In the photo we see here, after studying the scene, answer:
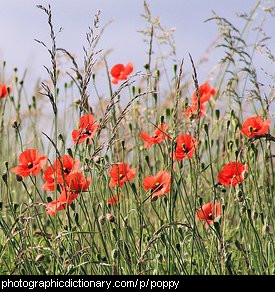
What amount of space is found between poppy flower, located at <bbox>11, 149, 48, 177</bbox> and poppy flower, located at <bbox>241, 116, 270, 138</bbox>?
2.51ft

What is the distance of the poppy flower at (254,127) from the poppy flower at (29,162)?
0.76 m

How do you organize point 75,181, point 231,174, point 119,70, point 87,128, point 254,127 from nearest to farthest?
point 75,181, point 87,128, point 231,174, point 254,127, point 119,70

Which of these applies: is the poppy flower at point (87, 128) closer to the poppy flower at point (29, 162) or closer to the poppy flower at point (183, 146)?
the poppy flower at point (29, 162)

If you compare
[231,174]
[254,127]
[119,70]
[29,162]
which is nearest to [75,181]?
[29,162]

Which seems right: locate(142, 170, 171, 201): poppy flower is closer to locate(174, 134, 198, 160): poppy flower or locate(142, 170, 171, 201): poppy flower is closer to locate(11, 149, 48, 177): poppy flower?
locate(174, 134, 198, 160): poppy flower

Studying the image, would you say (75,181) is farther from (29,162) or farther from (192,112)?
(192,112)

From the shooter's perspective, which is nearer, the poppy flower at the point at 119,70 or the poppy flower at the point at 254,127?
the poppy flower at the point at 254,127

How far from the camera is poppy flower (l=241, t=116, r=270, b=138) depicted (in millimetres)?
2574

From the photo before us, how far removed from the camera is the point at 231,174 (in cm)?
245

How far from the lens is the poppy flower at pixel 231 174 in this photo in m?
2.42

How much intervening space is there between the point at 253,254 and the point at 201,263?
0.26 meters

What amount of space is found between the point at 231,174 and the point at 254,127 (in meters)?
0.27
